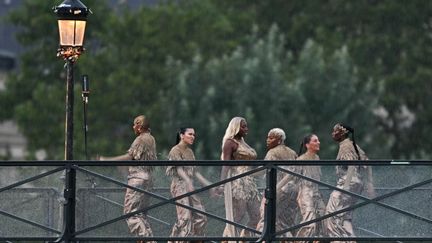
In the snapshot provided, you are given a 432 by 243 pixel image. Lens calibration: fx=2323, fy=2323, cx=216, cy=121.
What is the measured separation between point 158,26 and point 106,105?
454 centimetres

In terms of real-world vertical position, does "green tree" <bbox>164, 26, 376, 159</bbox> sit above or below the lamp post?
above

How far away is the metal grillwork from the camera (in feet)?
92.8

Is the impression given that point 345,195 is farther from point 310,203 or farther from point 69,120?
point 69,120

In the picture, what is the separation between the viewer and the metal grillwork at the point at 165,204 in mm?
28297

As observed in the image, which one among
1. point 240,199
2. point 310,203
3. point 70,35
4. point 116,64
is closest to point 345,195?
point 310,203

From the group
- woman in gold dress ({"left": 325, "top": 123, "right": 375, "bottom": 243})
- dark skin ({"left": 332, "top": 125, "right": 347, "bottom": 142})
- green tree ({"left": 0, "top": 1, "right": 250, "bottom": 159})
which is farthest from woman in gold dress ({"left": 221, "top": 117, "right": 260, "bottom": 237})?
green tree ({"left": 0, "top": 1, "right": 250, "bottom": 159})

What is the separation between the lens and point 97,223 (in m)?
28.8

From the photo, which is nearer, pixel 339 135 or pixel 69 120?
pixel 339 135

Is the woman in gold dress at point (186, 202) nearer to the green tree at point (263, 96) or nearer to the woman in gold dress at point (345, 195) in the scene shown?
the woman in gold dress at point (345, 195)

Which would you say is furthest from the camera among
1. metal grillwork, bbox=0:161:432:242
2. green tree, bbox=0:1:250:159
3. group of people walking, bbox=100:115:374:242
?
green tree, bbox=0:1:250:159

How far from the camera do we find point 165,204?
28.9 m

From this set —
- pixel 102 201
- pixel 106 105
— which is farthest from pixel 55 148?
pixel 102 201

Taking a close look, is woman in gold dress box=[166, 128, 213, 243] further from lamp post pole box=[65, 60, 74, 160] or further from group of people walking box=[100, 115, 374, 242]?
lamp post pole box=[65, 60, 74, 160]

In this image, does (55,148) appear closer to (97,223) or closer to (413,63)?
(413,63)
